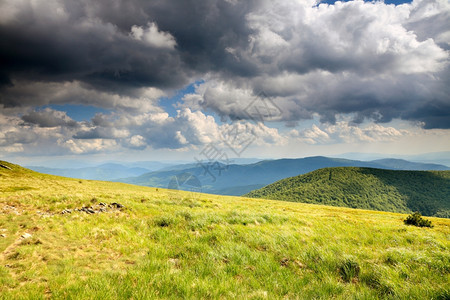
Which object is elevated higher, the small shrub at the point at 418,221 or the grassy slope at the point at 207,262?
the grassy slope at the point at 207,262

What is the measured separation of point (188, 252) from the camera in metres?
7.14

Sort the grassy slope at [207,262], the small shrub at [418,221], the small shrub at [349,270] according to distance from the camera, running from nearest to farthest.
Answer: the grassy slope at [207,262] → the small shrub at [349,270] → the small shrub at [418,221]

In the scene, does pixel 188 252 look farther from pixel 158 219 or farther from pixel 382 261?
pixel 382 261

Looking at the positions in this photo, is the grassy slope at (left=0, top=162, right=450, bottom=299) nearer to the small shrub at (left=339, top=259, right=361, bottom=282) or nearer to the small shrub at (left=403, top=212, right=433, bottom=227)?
the small shrub at (left=339, top=259, right=361, bottom=282)

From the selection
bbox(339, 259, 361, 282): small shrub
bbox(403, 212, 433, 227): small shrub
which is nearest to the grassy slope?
bbox(339, 259, 361, 282): small shrub

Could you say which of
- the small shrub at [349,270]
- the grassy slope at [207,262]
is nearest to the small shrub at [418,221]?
the grassy slope at [207,262]

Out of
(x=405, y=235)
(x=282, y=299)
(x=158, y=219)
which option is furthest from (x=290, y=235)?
(x=158, y=219)

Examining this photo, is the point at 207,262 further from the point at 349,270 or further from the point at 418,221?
the point at 418,221

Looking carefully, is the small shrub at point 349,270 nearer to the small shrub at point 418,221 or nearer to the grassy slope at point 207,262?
the grassy slope at point 207,262

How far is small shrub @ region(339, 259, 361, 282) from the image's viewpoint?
5.60 meters

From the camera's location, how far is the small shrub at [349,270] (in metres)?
5.60

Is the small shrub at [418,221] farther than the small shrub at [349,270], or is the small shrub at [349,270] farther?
the small shrub at [418,221]

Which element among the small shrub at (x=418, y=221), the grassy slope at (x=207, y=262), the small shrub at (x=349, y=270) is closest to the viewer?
the grassy slope at (x=207, y=262)

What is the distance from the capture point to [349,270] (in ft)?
18.9
